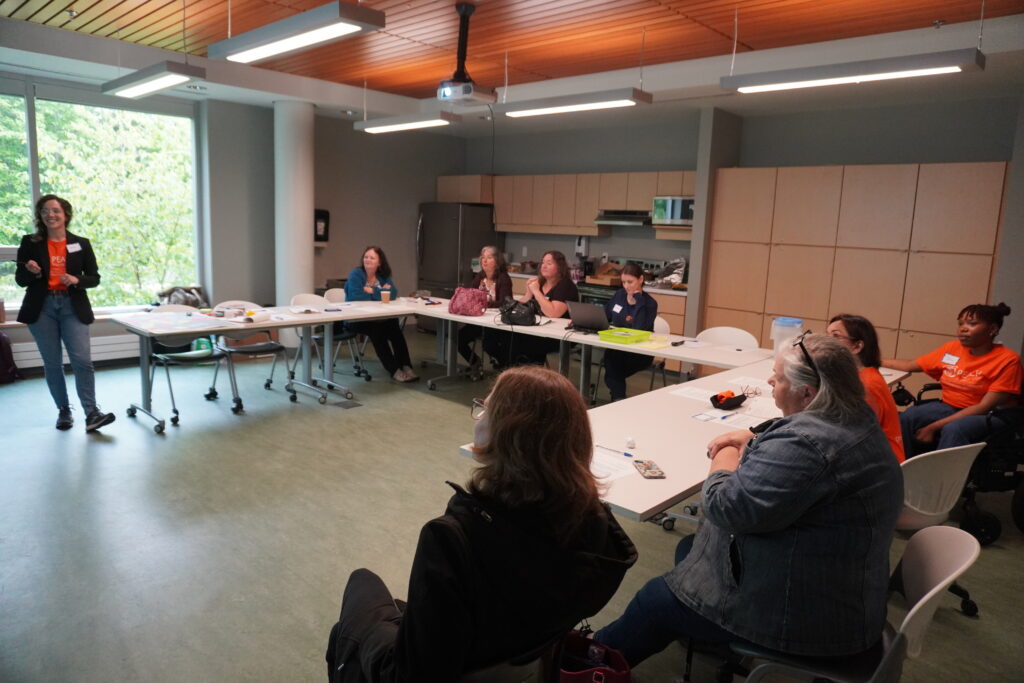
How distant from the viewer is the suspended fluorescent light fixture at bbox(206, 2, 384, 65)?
3.32 metres

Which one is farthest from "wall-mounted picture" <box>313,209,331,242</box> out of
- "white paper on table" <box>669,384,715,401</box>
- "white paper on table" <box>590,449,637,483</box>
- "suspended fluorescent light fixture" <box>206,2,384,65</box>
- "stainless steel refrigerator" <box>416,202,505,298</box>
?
"white paper on table" <box>590,449,637,483</box>

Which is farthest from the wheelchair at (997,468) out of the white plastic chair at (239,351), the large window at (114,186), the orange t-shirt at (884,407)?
the large window at (114,186)

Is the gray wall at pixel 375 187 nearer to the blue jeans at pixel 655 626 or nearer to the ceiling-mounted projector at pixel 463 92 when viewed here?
the ceiling-mounted projector at pixel 463 92

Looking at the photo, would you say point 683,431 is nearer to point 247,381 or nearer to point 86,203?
point 247,381

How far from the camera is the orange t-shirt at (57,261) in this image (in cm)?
441

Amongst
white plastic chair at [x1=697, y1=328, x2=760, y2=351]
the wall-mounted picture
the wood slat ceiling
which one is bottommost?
white plastic chair at [x1=697, y1=328, x2=760, y2=351]

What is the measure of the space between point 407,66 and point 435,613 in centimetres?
591

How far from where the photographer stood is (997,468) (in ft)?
11.3

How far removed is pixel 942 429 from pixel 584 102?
312cm

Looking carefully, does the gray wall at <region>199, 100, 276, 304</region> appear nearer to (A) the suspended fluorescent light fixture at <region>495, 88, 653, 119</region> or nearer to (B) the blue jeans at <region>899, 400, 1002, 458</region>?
(A) the suspended fluorescent light fixture at <region>495, 88, 653, 119</region>

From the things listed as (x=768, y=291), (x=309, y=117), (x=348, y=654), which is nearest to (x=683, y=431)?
(x=348, y=654)

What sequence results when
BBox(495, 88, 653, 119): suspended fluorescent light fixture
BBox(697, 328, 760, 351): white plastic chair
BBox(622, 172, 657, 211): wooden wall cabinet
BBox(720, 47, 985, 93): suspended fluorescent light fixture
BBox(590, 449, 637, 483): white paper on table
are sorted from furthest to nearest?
BBox(622, 172, 657, 211): wooden wall cabinet
BBox(697, 328, 760, 351): white plastic chair
BBox(495, 88, 653, 119): suspended fluorescent light fixture
BBox(720, 47, 985, 93): suspended fluorescent light fixture
BBox(590, 449, 637, 483): white paper on table

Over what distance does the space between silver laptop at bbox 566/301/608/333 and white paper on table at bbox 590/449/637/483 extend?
2.64 m

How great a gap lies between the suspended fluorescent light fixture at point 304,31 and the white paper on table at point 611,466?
2.43 meters
